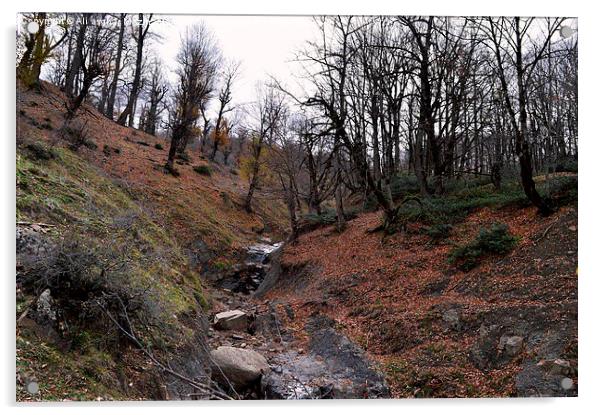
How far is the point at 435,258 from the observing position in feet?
25.4

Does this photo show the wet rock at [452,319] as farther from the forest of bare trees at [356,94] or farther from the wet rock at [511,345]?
the forest of bare trees at [356,94]

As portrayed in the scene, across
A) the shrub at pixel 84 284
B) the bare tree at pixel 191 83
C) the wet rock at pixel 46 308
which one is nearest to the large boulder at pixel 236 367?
the shrub at pixel 84 284

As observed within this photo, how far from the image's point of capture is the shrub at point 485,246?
6.69m

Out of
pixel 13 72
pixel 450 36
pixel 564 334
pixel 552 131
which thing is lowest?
pixel 564 334

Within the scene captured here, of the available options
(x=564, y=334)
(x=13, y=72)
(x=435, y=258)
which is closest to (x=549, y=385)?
(x=564, y=334)

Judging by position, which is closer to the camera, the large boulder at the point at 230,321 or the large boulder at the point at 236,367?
the large boulder at the point at 236,367

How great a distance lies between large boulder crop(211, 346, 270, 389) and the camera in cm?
499

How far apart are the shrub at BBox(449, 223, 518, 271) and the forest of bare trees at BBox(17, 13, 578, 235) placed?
81 centimetres

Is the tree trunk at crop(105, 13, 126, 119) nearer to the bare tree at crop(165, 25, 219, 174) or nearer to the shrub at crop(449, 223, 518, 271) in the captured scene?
the bare tree at crop(165, 25, 219, 174)

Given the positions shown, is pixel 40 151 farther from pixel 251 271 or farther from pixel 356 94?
pixel 356 94

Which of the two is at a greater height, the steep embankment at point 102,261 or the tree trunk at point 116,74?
the tree trunk at point 116,74

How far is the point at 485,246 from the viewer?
6.93 m

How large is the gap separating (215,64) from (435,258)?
16.7ft
